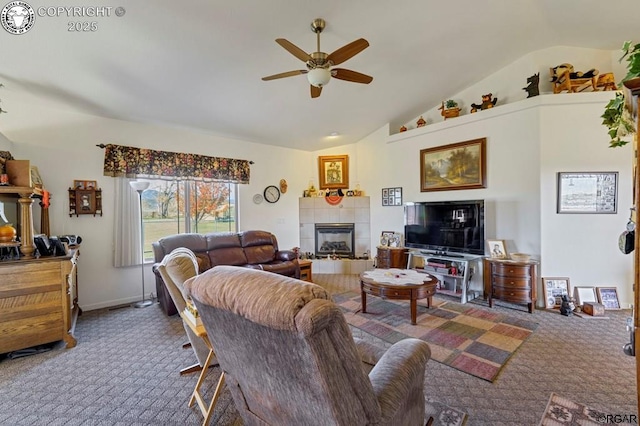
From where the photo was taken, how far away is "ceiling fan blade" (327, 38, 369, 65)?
2.41m

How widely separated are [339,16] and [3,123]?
13.6ft

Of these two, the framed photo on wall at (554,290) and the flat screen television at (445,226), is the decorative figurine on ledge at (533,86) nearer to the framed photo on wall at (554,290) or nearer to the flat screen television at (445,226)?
the flat screen television at (445,226)

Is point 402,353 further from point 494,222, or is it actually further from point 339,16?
point 494,222

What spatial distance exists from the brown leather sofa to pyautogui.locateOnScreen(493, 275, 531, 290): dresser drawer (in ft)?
9.39

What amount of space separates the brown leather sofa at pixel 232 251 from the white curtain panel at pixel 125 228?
34 cm

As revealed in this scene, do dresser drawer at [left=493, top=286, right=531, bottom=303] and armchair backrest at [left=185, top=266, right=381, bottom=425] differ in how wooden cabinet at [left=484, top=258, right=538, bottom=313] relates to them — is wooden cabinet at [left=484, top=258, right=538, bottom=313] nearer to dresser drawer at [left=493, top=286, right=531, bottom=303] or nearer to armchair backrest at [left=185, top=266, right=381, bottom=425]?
dresser drawer at [left=493, top=286, right=531, bottom=303]

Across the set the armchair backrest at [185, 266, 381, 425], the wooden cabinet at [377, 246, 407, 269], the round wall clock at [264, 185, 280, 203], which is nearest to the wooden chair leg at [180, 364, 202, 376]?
the armchair backrest at [185, 266, 381, 425]

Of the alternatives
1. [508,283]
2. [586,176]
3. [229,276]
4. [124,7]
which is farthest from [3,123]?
[586,176]

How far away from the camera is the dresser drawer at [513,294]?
3.56 meters

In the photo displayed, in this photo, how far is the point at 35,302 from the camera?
2635 mm

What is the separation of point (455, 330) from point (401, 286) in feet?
2.43

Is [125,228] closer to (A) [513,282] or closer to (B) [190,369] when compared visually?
(B) [190,369]

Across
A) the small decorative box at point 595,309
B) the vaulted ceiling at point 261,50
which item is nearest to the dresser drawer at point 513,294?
the small decorative box at point 595,309

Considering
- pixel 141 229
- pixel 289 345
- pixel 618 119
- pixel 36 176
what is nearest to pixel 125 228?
pixel 141 229
